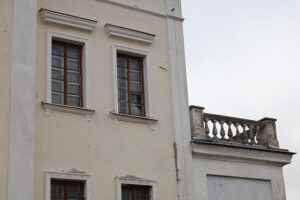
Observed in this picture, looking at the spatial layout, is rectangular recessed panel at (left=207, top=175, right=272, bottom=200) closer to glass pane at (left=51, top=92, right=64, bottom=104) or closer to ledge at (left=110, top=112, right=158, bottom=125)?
ledge at (left=110, top=112, right=158, bottom=125)

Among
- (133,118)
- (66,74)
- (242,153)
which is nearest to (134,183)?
(133,118)

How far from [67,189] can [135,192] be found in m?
1.81

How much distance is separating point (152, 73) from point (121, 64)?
858mm

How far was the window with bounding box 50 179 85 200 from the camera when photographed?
13938 mm

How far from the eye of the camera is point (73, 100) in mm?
15023

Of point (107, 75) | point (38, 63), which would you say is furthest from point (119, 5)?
point (38, 63)

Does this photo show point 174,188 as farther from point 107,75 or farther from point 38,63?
point 38,63

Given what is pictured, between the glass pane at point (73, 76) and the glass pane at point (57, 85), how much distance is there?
258 millimetres

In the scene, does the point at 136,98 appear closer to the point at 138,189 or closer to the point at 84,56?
the point at 84,56

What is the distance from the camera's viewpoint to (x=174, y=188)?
15656mm

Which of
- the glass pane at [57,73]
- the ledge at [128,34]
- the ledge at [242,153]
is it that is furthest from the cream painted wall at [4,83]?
the ledge at [242,153]

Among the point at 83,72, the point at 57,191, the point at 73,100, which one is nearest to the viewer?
the point at 57,191

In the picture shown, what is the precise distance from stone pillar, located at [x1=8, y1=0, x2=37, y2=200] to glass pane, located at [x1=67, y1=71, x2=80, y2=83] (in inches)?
50.2

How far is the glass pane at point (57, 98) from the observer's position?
14.7 m
